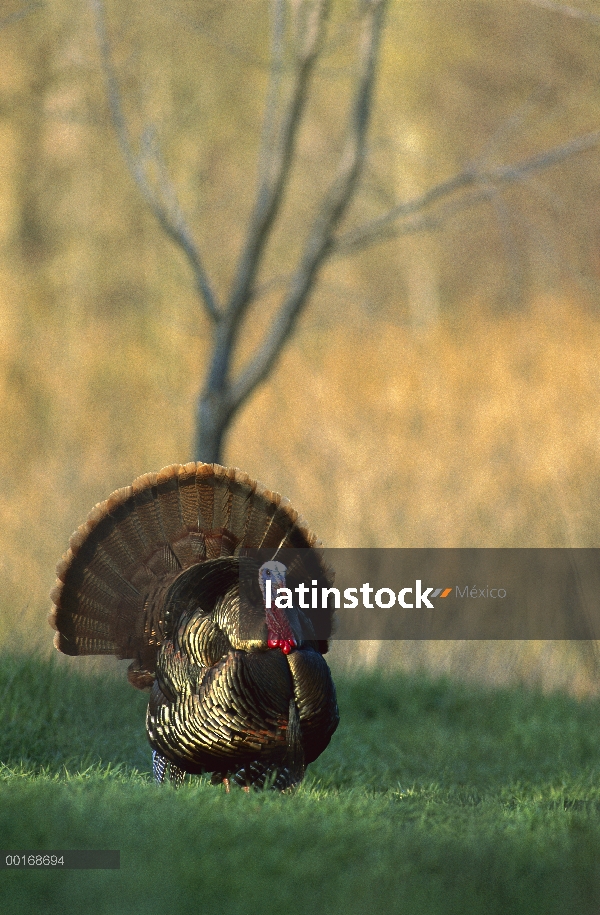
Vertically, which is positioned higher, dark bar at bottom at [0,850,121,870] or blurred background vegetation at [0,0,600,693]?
blurred background vegetation at [0,0,600,693]

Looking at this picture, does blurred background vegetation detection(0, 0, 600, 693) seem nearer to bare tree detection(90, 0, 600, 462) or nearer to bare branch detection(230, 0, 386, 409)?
bare tree detection(90, 0, 600, 462)

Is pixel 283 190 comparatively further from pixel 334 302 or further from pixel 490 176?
pixel 334 302

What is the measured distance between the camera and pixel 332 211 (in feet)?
22.3

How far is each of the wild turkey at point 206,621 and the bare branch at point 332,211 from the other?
2.06 meters

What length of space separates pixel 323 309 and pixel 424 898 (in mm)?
11105

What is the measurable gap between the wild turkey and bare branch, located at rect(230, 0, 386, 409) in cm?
206

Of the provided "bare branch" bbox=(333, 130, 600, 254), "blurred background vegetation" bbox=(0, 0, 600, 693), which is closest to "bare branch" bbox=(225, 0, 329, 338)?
"bare branch" bbox=(333, 130, 600, 254)

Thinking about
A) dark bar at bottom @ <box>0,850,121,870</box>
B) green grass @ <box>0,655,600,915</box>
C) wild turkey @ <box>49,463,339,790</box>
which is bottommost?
dark bar at bottom @ <box>0,850,121,870</box>

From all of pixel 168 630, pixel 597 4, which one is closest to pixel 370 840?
pixel 168 630

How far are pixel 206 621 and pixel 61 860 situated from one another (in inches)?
52.8

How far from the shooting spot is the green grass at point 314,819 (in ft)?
10.4

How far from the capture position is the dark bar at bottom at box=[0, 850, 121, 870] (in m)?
3.33

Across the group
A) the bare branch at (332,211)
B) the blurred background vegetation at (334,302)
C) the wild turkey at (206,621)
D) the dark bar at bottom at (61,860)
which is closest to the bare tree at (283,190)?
the bare branch at (332,211)

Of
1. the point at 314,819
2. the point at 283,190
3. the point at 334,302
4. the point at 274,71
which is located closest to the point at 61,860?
the point at 314,819
